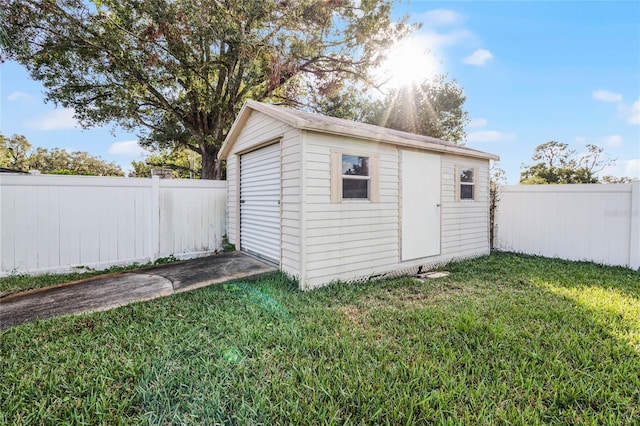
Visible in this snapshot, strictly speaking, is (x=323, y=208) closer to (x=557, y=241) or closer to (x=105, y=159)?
(x=557, y=241)

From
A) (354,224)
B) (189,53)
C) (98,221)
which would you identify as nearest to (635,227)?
(354,224)

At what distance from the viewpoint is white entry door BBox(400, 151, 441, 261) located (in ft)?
18.5

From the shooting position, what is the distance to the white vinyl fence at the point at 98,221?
5.07 meters

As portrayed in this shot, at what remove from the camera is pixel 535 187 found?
24.0ft

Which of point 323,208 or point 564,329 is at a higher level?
point 323,208

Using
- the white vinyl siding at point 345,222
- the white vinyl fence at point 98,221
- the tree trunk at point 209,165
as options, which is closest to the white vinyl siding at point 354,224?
the white vinyl siding at point 345,222

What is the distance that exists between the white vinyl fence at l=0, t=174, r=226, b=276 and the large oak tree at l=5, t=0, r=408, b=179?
494 centimetres

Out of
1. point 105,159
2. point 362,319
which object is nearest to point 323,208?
point 362,319

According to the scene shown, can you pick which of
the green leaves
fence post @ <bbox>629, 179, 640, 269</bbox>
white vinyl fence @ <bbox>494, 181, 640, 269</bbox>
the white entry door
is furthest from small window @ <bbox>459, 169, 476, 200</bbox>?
the green leaves

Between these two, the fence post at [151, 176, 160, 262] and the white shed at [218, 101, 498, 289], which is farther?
the fence post at [151, 176, 160, 262]

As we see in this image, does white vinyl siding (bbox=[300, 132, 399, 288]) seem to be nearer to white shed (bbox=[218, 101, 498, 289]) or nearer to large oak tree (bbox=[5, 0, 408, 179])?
white shed (bbox=[218, 101, 498, 289])

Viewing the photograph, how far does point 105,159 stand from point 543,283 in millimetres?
38692

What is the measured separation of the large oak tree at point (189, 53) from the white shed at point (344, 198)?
4.55 m

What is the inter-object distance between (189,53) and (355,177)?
820 cm
